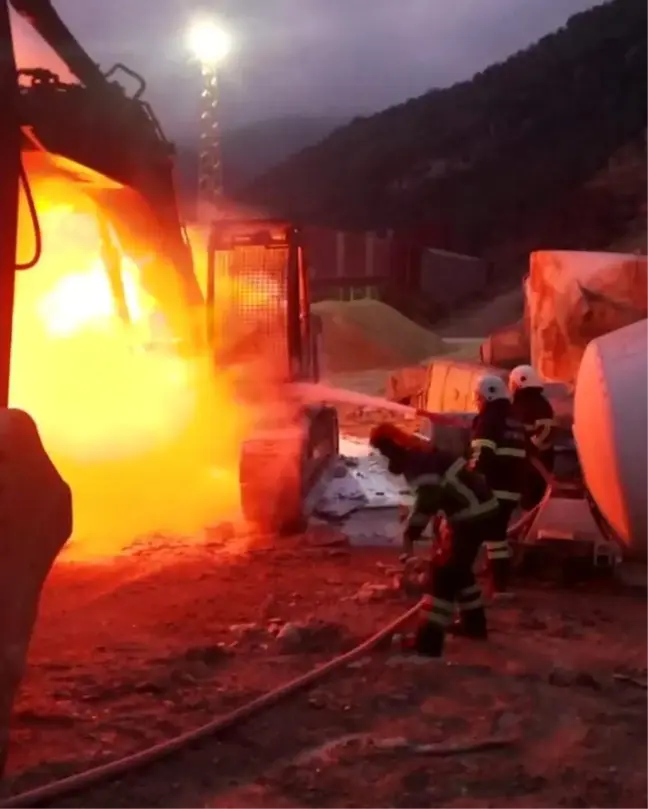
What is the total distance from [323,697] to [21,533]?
69.5 inches

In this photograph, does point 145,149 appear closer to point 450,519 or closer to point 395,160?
point 450,519

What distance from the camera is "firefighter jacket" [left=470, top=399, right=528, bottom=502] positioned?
6.67 metres

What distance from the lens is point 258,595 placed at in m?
6.59

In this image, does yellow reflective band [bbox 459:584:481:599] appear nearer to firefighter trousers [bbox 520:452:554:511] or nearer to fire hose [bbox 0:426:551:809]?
fire hose [bbox 0:426:551:809]

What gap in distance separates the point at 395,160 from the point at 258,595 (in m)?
50.0

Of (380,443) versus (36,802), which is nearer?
(36,802)

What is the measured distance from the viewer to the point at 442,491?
18.1 ft

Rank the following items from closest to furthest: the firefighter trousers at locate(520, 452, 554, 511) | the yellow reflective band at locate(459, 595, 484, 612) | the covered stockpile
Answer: the yellow reflective band at locate(459, 595, 484, 612), the firefighter trousers at locate(520, 452, 554, 511), the covered stockpile

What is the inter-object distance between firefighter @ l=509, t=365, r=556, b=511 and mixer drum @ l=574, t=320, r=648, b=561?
106cm

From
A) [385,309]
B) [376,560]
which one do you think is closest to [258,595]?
[376,560]

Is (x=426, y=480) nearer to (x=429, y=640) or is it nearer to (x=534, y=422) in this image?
(x=429, y=640)

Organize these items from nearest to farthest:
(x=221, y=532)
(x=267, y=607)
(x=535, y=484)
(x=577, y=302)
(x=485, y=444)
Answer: (x=267, y=607), (x=485, y=444), (x=535, y=484), (x=221, y=532), (x=577, y=302)

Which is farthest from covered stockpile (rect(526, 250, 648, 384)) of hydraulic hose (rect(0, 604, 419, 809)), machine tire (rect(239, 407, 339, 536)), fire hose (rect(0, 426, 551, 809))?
hydraulic hose (rect(0, 604, 419, 809))

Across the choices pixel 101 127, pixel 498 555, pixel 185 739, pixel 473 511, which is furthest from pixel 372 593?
pixel 101 127
